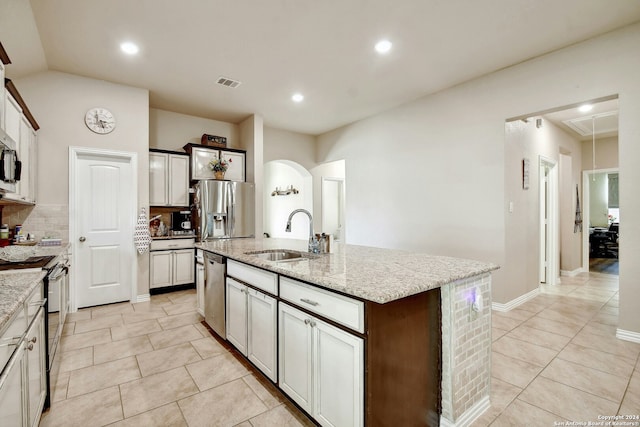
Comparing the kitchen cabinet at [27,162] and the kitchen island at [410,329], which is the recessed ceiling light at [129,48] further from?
the kitchen island at [410,329]

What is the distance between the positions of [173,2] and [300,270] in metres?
2.43

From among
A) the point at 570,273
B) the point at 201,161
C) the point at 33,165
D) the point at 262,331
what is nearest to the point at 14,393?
the point at 262,331

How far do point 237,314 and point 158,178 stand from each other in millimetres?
3112

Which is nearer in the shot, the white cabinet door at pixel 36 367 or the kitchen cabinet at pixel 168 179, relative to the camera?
the white cabinet door at pixel 36 367

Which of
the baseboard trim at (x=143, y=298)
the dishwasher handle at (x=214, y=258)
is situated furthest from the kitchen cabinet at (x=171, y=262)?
the dishwasher handle at (x=214, y=258)

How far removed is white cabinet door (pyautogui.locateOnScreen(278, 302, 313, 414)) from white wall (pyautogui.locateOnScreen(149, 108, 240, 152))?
4.21m

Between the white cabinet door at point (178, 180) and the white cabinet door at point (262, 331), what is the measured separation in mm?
3139

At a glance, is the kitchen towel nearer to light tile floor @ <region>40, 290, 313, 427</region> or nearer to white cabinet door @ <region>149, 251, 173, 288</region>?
white cabinet door @ <region>149, 251, 173, 288</region>

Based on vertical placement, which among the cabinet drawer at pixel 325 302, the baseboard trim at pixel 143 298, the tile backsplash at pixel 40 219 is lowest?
the baseboard trim at pixel 143 298

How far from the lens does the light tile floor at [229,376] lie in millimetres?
1763

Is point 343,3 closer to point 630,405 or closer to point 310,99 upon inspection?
point 310,99

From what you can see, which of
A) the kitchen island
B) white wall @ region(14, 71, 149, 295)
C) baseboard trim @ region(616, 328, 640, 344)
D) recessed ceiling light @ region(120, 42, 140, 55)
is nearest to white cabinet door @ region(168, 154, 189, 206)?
white wall @ region(14, 71, 149, 295)

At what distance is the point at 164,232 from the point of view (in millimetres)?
4711

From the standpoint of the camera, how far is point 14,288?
1381 millimetres
